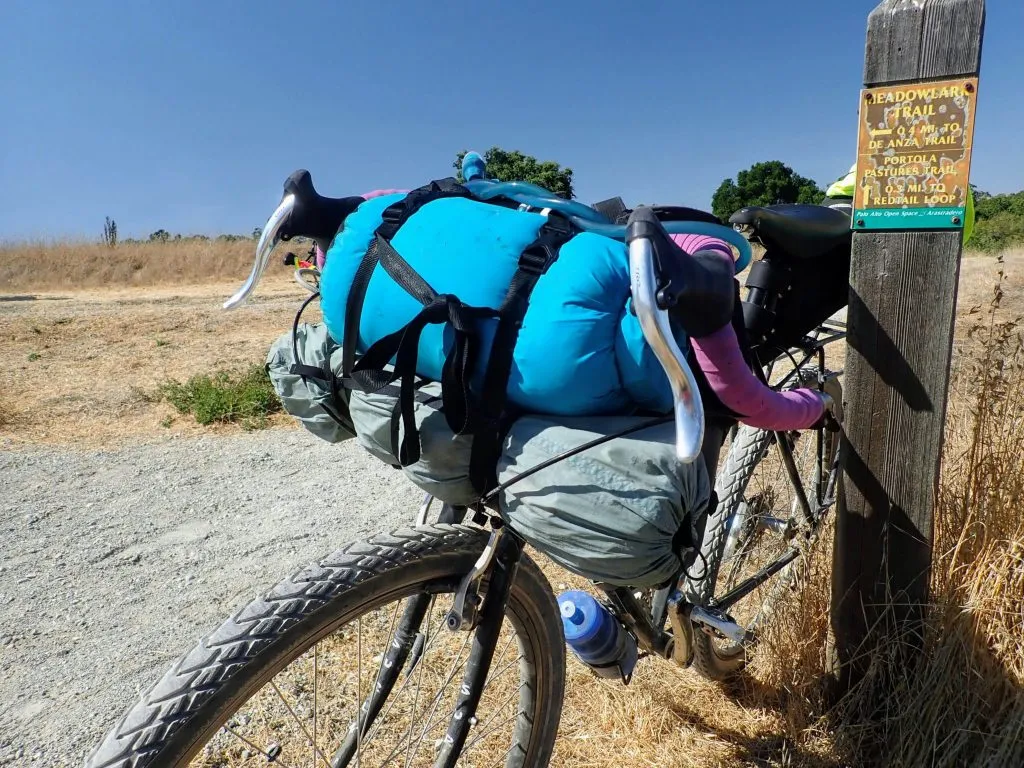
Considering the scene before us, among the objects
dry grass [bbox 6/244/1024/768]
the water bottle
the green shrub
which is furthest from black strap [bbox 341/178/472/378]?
the green shrub

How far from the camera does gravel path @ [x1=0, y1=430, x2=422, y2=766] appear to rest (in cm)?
237

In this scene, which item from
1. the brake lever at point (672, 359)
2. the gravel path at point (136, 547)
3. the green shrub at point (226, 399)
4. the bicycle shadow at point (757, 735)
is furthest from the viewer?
the green shrub at point (226, 399)

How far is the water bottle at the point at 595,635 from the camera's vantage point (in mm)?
1559

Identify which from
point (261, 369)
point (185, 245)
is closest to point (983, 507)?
point (261, 369)

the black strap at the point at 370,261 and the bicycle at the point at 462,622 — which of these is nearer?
the bicycle at the point at 462,622

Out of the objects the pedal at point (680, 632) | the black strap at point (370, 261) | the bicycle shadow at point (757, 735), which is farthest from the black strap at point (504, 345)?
the bicycle shadow at point (757, 735)

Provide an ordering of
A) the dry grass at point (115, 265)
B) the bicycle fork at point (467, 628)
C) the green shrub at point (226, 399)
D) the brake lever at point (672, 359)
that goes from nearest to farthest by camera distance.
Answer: the brake lever at point (672, 359) < the bicycle fork at point (467, 628) < the green shrub at point (226, 399) < the dry grass at point (115, 265)

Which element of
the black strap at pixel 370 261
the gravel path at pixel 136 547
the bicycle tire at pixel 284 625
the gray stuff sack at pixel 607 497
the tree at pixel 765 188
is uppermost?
the tree at pixel 765 188

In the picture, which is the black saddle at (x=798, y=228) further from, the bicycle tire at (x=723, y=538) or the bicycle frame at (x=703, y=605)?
the bicycle tire at (x=723, y=538)

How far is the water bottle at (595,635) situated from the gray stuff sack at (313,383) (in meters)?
0.64

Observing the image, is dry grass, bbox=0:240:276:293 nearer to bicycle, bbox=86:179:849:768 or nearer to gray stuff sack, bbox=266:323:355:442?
bicycle, bbox=86:179:849:768

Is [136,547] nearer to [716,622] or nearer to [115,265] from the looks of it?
[716,622]

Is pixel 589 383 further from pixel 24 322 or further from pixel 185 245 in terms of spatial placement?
pixel 185 245

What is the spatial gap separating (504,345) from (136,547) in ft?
10.2
